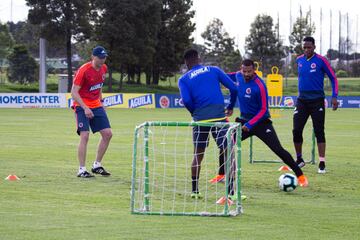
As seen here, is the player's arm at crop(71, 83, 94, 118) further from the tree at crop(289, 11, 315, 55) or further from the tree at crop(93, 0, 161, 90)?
the tree at crop(289, 11, 315, 55)

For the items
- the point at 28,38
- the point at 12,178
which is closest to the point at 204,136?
the point at 12,178

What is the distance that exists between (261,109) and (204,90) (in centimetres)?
115

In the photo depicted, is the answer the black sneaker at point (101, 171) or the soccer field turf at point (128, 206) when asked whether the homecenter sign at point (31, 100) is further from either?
the black sneaker at point (101, 171)

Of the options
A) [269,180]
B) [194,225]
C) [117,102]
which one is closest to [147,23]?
[117,102]

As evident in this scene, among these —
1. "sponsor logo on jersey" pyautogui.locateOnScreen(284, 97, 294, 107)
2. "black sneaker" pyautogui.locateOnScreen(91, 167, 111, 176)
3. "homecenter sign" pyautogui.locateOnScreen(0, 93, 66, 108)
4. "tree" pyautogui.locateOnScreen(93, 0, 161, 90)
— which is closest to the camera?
"black sneaker" pyautogui.locateOnScreen(91, 167, 111, 176)

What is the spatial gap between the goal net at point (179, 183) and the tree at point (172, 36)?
52.9m

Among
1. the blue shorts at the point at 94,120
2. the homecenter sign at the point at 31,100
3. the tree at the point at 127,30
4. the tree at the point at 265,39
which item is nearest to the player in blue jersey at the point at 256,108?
the blue shorts at the point at 94,120

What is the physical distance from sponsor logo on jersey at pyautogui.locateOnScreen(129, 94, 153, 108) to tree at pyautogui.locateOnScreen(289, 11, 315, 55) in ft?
88.0

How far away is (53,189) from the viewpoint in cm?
1066

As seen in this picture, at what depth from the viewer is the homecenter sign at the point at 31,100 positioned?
46.8 metres

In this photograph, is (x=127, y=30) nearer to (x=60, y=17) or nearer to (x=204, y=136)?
(x=60, y=17)

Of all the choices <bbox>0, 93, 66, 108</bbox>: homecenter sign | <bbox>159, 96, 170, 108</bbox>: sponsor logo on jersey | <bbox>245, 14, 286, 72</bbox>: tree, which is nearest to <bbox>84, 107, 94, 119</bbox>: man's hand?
<bbox>0, 93, 66, 108</bbox>: homecenter sign

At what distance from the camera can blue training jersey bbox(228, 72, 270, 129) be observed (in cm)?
1089

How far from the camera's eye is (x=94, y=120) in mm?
12523
